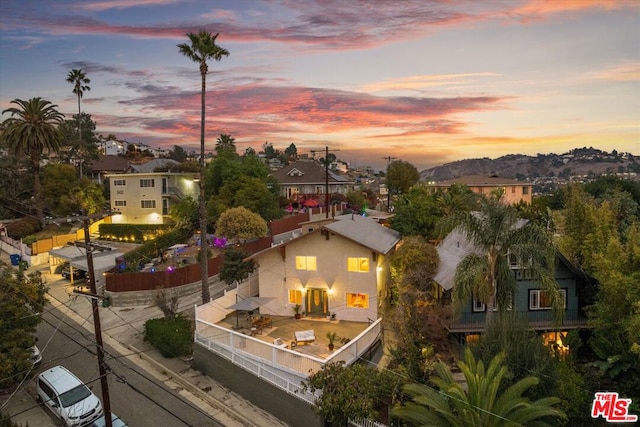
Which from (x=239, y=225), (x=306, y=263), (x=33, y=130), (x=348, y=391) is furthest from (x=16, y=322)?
(x=33, y=130)

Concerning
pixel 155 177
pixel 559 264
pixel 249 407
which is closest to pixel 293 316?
pixel 249 407

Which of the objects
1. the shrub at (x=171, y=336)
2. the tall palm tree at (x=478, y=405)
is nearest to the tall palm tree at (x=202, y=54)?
the shrub at (x=171, y=336)

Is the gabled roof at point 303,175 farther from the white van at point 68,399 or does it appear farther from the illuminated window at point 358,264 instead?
the white van at point 68,399

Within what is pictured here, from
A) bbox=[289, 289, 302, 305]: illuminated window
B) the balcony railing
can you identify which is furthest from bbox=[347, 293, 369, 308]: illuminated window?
the balcony railing

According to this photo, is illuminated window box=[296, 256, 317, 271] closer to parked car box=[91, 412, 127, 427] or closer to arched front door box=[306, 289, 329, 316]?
arched front door box=[306, 289, 329, 316]

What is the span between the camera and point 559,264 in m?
21.8

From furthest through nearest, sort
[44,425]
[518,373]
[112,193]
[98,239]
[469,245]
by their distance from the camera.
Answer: [112,193] → [98,239] → [469,245] → [44,425] → [518,373]

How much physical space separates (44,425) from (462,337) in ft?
64.5

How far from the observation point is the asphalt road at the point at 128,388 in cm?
1717

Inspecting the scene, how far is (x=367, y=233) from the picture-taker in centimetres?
2752

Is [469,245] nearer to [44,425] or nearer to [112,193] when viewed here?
[44,425]

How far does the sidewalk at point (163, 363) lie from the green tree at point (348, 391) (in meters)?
3.91

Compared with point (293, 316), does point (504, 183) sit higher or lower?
higher

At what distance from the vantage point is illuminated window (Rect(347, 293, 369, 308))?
2490 centimetres
